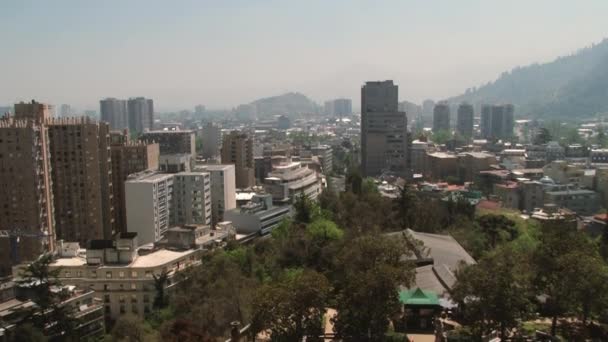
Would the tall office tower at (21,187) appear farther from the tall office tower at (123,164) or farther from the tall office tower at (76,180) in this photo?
the tall office tower at (123,164)

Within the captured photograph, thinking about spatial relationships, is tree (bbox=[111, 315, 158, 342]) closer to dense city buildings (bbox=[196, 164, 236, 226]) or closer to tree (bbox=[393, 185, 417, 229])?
tree (bbox=[393, 185, 417, 229])

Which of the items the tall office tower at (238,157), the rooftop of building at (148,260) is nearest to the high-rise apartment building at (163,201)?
the rooftop of building at (148,260)

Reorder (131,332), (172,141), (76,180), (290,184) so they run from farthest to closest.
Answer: (172,141), (290,184), (76,180), (131,332)

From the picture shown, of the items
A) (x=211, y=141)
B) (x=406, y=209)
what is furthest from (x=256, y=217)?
(x=211, y=141)

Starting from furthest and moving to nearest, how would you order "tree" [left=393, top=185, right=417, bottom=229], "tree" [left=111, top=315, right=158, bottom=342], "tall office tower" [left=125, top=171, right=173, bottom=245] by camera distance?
"tall office tower" [left=125, top=171, right=173, bottom=245] < "tree" [left=393, top=185, right=417, bottom=229] < "tree" [left=111, top=315, right=158, bottom=342]

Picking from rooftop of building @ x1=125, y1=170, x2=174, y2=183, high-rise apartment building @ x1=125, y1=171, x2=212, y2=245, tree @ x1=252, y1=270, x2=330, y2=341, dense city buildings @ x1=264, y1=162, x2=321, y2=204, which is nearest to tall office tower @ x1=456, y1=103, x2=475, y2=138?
dense city buildings @ x1=264, y1=162, x2=321, y2=204

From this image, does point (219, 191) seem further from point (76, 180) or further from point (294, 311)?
point (294, 311)

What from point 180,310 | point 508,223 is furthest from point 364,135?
point 180,310
